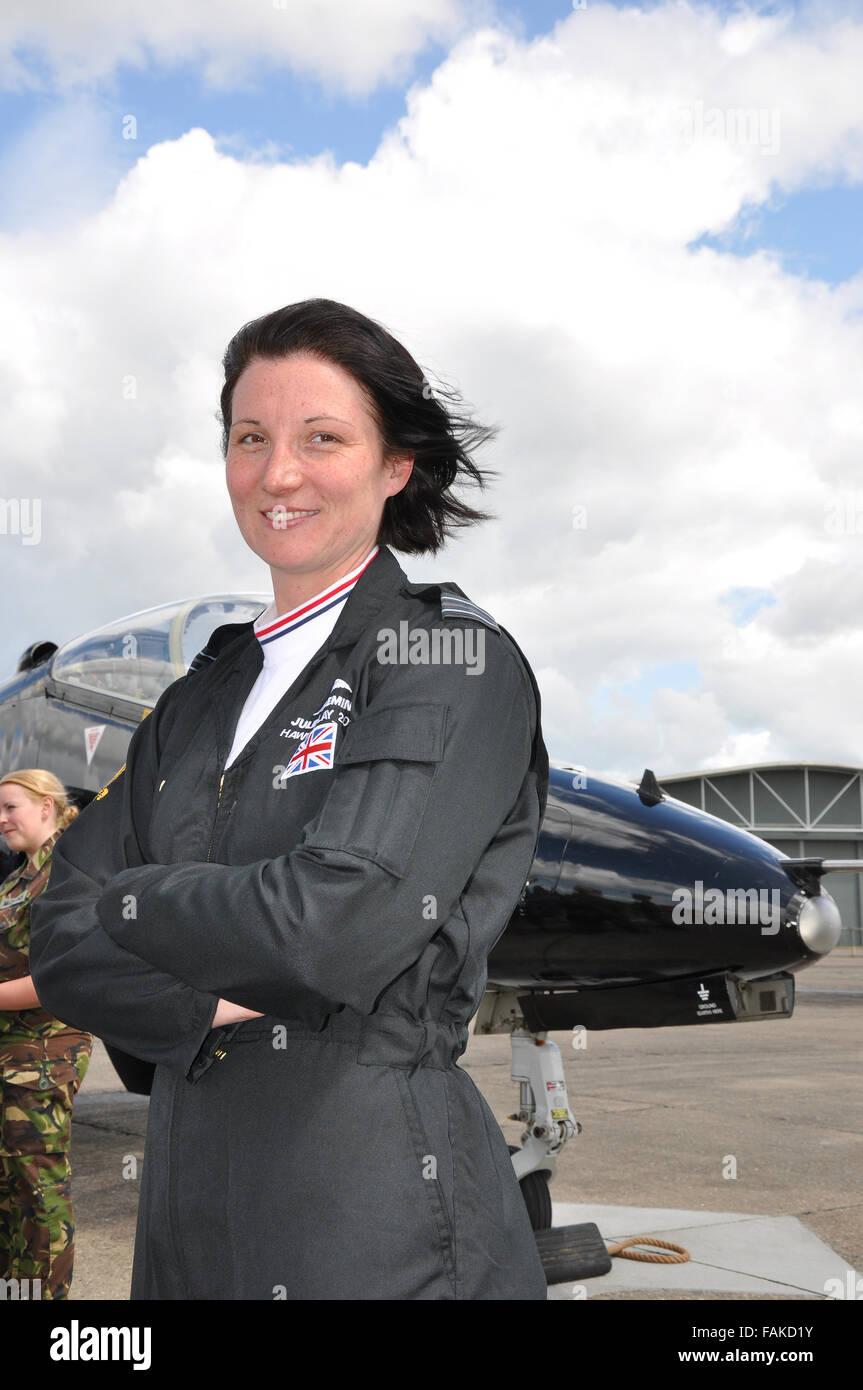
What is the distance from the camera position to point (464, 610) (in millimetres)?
1589

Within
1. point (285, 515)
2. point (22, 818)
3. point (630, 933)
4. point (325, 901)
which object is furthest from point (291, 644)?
point (22, 818)

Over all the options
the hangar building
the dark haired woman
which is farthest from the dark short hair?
the hangar building

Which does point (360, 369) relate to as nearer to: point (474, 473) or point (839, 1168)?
point (474, 473)

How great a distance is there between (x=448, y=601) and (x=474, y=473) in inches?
16.9

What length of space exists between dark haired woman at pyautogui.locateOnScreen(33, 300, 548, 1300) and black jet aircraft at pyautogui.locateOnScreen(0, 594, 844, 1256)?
2.83 metres

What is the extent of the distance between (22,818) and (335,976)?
11.2 ft

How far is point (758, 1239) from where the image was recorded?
5637 mm

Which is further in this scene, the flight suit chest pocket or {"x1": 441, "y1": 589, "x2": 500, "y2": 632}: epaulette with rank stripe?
{"x1": 441, "y1": 589, "x2": 500, "y2": 632}: epaulette with rank stripe

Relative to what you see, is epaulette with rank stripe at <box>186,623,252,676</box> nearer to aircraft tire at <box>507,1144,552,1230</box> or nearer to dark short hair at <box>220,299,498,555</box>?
dark short hair at <box>220,299,498,555</box>

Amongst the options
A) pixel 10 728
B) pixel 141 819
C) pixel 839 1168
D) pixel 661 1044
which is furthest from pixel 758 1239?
pixel 661 1044

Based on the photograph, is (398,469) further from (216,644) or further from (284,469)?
(216,644)

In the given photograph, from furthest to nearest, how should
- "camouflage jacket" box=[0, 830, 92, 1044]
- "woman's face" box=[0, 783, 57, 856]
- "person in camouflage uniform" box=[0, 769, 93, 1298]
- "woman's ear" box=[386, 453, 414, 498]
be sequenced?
"woman's face" box=[0, 783, 57, 856]
"camouflage jacket" box=[0, 830, 92, 1044]
"person in camouflage uniform" box=[0, 769, 93, 1298]
"woman's ear" box=[386, 453, 414, 498]

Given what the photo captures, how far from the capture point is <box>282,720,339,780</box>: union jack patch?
1526 mm

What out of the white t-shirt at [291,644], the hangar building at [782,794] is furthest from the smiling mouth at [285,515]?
the hangar building at [782,794]
